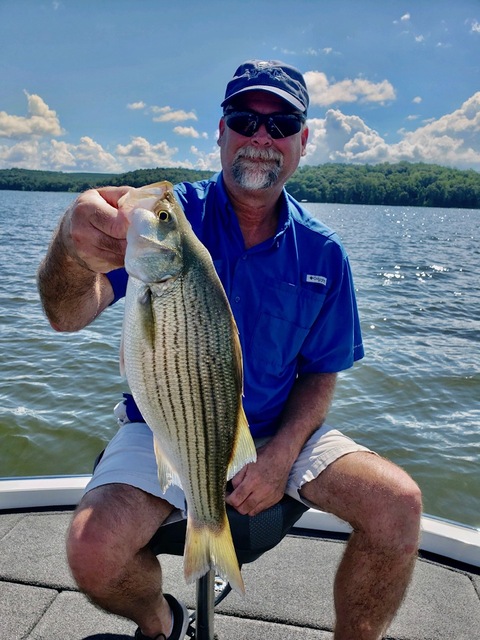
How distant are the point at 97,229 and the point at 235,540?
1406 millimetres

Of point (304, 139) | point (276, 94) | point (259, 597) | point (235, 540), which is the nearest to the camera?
point (235, 540)

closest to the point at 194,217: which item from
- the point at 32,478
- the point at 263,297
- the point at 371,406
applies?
the point at 263,297

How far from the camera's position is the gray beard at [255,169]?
3047 millimetres

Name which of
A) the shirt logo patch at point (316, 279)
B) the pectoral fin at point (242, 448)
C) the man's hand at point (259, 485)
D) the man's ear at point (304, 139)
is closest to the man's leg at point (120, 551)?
the man's hand at point (259, 485)

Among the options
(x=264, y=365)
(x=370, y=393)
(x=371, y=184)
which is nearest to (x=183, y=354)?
(x=264, y=365)

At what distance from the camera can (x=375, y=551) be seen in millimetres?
2432

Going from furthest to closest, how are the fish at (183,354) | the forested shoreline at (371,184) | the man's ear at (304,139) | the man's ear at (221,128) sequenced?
1. the forested shoreline at (371,184)
2. the man's ear at (304,139)
3. the man's ear at (221,128)
4. the fish at (183,354)

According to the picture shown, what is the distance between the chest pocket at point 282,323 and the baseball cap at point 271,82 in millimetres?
1040

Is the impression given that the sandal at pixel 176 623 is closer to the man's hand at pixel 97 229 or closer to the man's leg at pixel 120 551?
the man's leg at pixel 120 551

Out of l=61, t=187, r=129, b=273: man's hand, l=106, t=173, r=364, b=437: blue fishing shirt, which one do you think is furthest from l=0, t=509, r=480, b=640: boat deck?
l=61, t=187, r=129, b=273: man's hand

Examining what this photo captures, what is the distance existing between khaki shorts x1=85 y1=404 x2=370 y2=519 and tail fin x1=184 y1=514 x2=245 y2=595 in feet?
1.13

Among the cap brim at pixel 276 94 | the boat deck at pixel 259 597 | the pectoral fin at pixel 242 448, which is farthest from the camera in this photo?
the cap brim at pixel 276 94

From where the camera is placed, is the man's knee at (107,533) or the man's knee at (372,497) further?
the man's knee at (372,497)

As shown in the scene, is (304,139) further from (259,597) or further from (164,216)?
(259,597)
